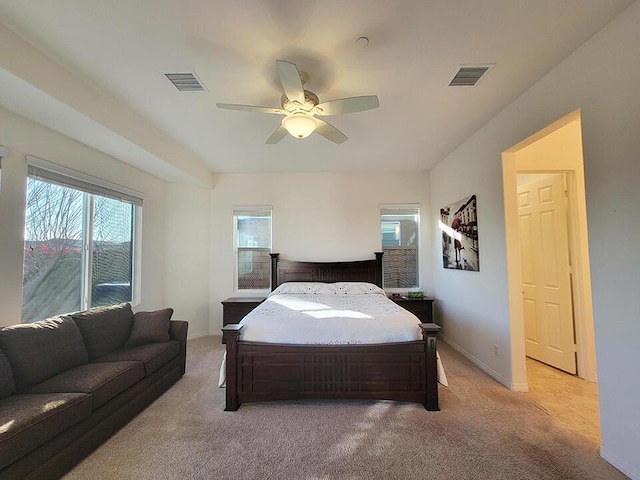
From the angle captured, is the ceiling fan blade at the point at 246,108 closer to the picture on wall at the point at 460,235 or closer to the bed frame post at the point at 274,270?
the picture on wall at the point at 460,235

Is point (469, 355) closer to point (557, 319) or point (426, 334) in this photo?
point (557, 319)

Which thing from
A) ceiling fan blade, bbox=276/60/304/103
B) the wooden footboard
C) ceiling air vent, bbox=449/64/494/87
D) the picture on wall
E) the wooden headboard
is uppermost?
ceiling air vent, bbox=449/64/494/87

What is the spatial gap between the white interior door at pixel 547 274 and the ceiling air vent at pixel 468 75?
73.7 inches

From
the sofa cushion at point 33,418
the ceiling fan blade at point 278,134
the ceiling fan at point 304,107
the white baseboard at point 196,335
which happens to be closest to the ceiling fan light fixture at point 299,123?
the ceiling fan at point 304,107

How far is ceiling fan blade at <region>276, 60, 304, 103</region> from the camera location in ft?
5.74

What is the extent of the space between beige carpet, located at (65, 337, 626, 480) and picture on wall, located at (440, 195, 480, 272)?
1.53 m

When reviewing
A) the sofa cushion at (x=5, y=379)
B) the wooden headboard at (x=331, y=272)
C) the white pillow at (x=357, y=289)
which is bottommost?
the sofa cushion at (x=5, y=379)

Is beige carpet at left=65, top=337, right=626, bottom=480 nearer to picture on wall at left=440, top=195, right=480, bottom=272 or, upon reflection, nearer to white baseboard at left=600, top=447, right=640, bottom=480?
white baseboard at left=600, top=447, right=640, bottom=480

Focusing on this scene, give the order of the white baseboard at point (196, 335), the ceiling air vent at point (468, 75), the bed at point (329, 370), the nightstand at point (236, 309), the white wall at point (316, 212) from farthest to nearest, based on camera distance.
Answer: the white wall at point (316, 212), the white baseboard at point (196, 335), the nightstand at point (236, 309), the bed at point (329, 370), the ceiling air vent at point (468, 75)

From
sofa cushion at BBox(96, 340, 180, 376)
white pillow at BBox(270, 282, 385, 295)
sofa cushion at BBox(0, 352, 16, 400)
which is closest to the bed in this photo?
sofa cushion at BBox(96, 340, 180, 376)

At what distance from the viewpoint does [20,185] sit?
2.50 metres

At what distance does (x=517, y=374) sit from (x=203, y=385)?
3.23 meters

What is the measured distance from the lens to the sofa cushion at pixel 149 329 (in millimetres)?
2922

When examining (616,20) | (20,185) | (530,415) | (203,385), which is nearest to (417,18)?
(616,20)
